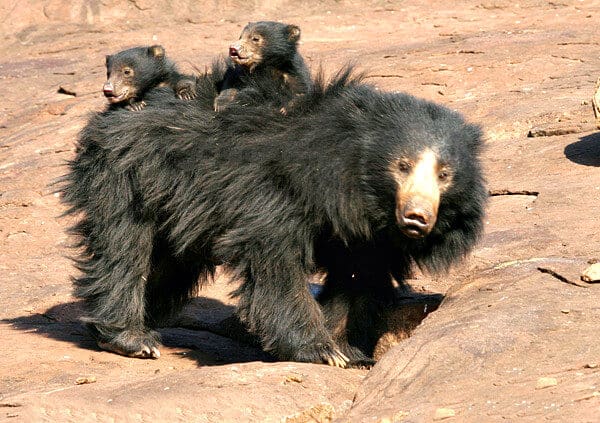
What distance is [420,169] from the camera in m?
5.15

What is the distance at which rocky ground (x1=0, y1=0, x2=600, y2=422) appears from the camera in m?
4.50

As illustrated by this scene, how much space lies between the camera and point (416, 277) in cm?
693

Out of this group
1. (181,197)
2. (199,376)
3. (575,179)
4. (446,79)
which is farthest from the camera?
(446,79)

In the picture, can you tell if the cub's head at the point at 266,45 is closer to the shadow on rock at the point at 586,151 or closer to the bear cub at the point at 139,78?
the bear cub at the point at 139,78

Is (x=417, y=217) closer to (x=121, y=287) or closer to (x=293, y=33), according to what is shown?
(x=121, y=287)

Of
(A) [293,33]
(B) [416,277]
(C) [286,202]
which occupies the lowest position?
(B) [416,277]

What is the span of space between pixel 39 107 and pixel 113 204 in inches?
285

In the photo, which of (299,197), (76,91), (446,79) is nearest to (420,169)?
(299,197)

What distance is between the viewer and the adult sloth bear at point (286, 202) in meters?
5.30

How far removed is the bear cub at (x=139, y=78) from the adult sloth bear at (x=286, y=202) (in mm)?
208

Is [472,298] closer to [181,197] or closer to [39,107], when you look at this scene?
[181,197]

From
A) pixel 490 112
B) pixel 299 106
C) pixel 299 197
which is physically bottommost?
pixel 490 112

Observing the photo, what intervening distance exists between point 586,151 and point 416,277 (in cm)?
233

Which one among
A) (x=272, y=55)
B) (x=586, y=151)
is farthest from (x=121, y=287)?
(x=586, y=151)
